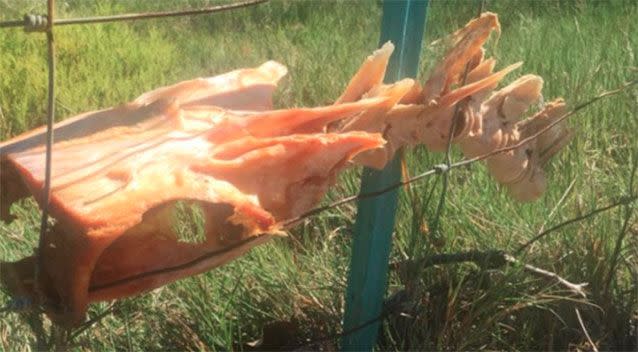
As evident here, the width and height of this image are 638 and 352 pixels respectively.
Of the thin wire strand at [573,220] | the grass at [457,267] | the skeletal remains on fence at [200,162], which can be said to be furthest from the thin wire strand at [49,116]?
the thin wire strand at [573,220]

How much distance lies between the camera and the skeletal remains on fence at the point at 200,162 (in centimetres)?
105

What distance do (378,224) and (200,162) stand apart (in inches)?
17.3

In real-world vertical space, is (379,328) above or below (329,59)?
below

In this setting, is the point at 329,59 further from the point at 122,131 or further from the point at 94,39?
the point at 122,131

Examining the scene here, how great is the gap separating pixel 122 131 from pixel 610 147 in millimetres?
1383

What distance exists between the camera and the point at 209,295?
64.2 inches

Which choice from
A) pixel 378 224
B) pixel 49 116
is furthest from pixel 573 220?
pixel 49 116

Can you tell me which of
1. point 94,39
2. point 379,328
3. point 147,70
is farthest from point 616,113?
point 94,39

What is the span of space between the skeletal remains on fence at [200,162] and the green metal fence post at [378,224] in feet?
0.25

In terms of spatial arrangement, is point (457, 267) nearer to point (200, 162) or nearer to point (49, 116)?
point (200, 162)

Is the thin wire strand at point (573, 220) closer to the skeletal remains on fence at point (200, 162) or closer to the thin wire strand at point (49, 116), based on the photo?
the skeletal remains on fence at point (200, 162)

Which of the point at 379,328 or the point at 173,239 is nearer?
the point at 173,239

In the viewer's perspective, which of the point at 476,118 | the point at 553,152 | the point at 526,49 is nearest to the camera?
the point at 476,118

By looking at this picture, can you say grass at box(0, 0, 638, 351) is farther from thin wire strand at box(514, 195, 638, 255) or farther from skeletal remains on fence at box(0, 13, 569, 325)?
skeletal remains on fence at box(0, 13, 569, 325)
